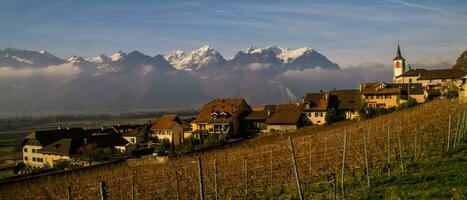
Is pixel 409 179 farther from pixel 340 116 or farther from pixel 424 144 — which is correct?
pixel 340 116

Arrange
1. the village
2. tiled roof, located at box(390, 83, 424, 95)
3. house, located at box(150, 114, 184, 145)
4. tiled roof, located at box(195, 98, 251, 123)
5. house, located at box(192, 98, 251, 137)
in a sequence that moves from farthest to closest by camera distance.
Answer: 1. house, located at box(150, 114, 184, 145)
2. tiled roof, located at box(195, 98, 251, 123)
3. house, located at box(192, 98, 251, 137)
4. tiled roof, located at box(390, 83, 424, 95)
5. the village

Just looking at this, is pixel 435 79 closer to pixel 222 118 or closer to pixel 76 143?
pixel 222 118

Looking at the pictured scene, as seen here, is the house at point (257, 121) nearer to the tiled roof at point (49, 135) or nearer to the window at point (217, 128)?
the window at point (217, 128)

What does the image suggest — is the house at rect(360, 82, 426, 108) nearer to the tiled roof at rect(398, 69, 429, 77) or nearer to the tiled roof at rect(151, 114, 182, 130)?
the tiled roof at rect(398, 69, 429, 77)

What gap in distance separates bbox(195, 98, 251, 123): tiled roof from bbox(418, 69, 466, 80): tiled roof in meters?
33.4

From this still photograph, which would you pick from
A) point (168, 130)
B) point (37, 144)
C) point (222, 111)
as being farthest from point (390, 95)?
point (37, 144)

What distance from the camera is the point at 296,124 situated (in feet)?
193

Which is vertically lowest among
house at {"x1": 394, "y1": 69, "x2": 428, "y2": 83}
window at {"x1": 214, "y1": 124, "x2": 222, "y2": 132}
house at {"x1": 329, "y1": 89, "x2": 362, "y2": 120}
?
window at {"x1": 214, "y1": 124, "x2": 222, "y2": 132}

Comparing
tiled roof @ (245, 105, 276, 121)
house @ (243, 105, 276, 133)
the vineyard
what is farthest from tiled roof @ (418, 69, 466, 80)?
the vineyard

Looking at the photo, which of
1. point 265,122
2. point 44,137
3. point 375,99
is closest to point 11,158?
point 44,137

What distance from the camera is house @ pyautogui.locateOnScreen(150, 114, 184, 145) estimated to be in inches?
2680

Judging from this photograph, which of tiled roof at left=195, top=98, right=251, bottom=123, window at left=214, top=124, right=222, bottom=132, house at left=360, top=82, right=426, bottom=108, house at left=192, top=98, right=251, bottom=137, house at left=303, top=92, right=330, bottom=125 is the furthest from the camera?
tiled roof at left=195, top=98, right=251, bottom=123

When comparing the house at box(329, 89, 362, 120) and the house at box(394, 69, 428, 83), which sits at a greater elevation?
the house at box(394, 69, 428, 83)

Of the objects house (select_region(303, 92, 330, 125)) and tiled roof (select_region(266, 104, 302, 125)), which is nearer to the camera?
tiled roof (select_region(266, 104, 302, 125))
